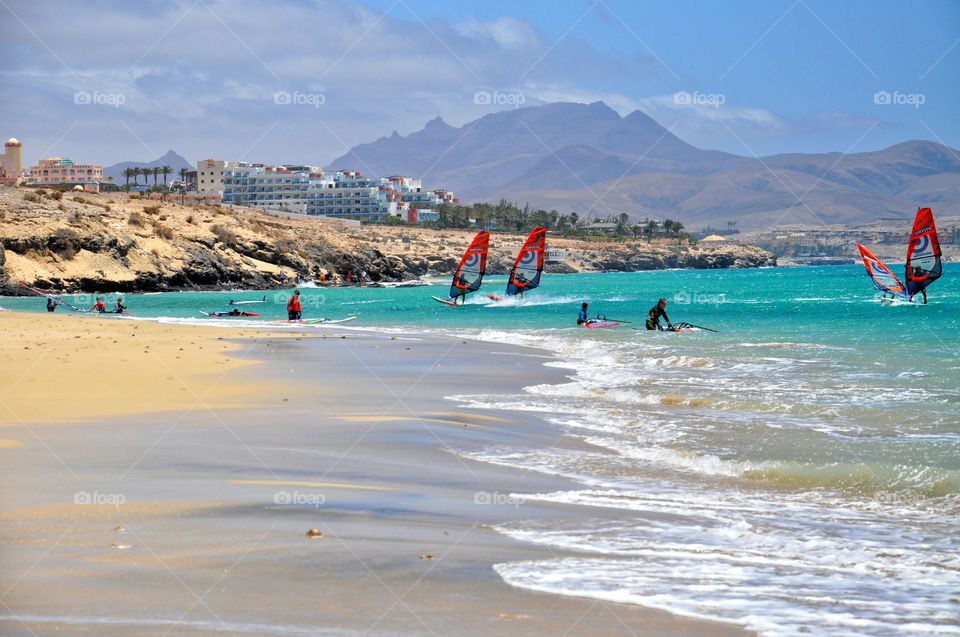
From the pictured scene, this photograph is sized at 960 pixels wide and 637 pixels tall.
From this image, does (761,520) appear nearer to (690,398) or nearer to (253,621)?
(253,621)

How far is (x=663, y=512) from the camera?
7832mm

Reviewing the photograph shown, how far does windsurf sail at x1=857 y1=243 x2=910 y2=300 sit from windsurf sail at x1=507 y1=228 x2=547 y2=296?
47.5 ft

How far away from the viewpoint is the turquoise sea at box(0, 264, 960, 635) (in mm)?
5711

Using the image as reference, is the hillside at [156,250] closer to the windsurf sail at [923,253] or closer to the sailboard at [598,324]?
the sailboard at [598,324]

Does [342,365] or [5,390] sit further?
A: [342,365]

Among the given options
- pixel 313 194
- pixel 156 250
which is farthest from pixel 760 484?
pixel 313 194

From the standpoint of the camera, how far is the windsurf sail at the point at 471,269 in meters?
46.9

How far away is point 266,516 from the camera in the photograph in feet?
22.6

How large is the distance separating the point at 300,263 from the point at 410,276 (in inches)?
753

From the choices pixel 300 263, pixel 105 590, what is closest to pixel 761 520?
pixel 105 590

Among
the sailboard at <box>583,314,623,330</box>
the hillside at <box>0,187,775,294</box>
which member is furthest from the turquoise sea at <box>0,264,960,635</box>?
the hillside at <box>0,187,775,294</box>

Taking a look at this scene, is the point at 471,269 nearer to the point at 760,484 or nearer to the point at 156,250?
the point at 156,250

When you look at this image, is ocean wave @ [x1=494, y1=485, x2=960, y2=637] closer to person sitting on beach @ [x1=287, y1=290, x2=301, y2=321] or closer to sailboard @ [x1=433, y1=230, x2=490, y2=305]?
person sitting on beach @ [x1=287, y1=290, x2=301, y2=321]

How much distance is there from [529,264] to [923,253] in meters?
17.4
